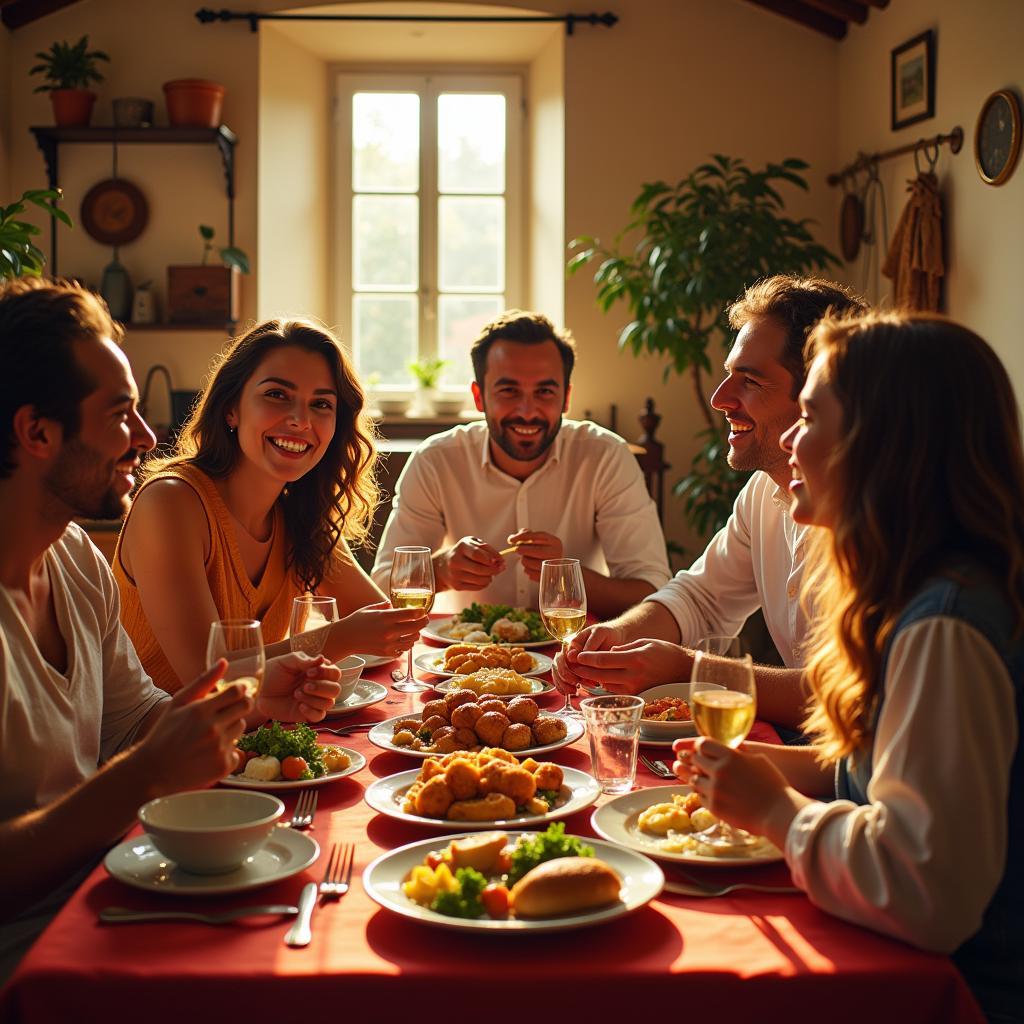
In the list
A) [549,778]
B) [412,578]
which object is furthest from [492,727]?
[412,578]

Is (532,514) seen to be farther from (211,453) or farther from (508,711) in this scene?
(508,711)

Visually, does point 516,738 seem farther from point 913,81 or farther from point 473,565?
point 913,81

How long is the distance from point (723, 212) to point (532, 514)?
6.94 feet

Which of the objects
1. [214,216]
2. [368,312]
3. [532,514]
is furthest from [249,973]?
[368,312]

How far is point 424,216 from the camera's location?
613 centimetres

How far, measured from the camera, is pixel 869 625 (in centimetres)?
125

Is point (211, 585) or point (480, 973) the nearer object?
point (480, 973)

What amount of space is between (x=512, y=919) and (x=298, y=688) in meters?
0.77

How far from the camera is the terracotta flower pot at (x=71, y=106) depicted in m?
5.25

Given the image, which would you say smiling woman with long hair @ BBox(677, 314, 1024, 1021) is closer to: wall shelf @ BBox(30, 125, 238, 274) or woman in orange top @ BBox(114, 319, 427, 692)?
woman in orange top @ BBox(114, 319, 427, 692)

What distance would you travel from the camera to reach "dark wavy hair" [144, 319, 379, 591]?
2.48 metres

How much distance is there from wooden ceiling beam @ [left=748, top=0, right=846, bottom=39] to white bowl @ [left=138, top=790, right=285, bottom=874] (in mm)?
5169

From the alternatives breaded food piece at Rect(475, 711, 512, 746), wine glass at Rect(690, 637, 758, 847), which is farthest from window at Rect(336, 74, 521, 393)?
wine glass at Rect(690, 637, 758, 847)

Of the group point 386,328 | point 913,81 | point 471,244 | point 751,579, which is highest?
point 913,81
